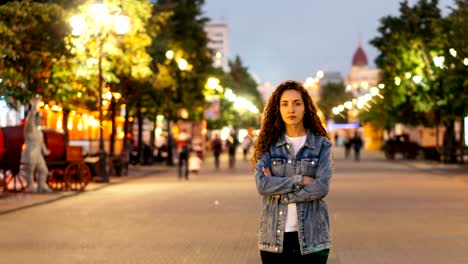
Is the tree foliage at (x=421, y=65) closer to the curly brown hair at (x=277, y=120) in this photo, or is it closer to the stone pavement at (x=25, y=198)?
the stone pavement at (x=25, y=198)

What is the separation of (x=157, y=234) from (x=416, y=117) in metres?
48.3

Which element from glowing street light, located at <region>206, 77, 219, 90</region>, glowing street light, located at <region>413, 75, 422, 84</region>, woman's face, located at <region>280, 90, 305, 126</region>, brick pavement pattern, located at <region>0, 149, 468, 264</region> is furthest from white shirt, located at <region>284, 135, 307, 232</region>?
glowing street light, located at <region>206, 77, 219, 90</region>

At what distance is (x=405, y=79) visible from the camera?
5884 centimetres

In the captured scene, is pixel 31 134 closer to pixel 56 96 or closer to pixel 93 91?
pixel 56 96

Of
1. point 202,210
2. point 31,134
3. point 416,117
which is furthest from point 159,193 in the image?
point 416,117

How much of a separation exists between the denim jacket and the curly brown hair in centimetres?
5

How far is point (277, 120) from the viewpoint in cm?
688

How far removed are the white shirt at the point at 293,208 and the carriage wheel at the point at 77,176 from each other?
23.2 meters

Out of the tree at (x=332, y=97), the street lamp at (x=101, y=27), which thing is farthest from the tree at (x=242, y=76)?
the street lamp at (x=101, y=27)

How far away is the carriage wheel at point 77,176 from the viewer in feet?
97.2

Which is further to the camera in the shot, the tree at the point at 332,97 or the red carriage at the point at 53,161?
the tree at the point at 332,97

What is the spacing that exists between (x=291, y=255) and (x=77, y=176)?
2403cm

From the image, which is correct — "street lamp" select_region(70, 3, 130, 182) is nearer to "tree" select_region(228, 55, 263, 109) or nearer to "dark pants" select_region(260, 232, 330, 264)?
"dark pants" select_region(260, 232, 330, 264)

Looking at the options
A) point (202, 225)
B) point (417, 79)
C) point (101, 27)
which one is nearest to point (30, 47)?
point (101, 27)
